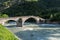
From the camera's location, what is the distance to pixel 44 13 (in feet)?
321

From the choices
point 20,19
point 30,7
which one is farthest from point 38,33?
point 30,7

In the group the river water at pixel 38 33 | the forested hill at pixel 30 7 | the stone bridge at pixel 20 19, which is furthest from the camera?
the forested hill at pixel 30 7

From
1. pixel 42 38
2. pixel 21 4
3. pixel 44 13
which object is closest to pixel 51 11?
pixel 44 13

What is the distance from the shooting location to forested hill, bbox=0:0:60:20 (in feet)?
335

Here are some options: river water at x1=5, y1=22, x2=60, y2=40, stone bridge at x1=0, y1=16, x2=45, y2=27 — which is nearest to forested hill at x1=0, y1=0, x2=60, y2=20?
stone bridge at x1=0, y1=16, x2=45, y2=27

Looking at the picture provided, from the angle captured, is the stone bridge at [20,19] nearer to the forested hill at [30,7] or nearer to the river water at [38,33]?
the forested hill at [30,7]

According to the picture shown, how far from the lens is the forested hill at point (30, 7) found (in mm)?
102238

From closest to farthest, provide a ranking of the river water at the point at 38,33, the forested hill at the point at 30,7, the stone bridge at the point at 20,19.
Result: the river water at the point at 38,33 → the stone bridge at the point at 20,19 → the forested hill at the point at 30,7

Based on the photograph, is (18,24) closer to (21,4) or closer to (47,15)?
(47,15)

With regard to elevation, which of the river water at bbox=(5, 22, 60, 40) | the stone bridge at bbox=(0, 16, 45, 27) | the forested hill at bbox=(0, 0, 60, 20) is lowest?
the river water at bbox=(5, 22, 60, 40)

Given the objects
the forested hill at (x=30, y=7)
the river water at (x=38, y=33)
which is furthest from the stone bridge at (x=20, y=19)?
the river water at (x=38, y=33)

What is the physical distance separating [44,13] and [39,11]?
540cm

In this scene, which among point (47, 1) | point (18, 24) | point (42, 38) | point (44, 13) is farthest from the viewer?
point (47, 1)

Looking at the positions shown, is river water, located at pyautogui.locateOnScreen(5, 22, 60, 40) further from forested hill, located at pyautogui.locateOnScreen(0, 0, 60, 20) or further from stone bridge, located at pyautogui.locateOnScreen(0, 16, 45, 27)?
forested hill, located at pyautogui.locateOnScreen(0, 0, 60, 20)
